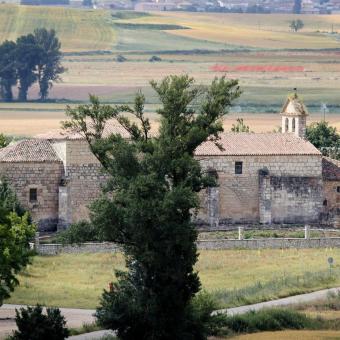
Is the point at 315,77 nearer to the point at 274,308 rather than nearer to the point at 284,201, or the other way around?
the point at 284,201

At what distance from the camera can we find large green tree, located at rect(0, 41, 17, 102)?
13688 centimetres

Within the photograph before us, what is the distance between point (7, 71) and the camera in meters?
137

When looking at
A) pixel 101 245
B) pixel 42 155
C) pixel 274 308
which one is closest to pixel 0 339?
pixel 274 308

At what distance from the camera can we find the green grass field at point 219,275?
5306cm

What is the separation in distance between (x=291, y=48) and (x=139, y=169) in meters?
151

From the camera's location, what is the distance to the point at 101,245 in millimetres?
62406

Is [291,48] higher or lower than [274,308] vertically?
higher

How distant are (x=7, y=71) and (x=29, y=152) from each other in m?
71.2

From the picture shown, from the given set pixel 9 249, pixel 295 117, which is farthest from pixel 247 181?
pixel 9 249

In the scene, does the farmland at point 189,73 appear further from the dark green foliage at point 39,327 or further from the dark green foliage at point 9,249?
the dark green foliage at point 39,327

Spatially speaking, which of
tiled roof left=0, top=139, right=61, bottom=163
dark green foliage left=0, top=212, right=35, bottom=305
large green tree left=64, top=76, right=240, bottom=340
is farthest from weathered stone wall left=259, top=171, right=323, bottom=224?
dark green foliage left=0, top=212, right=35, bottom=305

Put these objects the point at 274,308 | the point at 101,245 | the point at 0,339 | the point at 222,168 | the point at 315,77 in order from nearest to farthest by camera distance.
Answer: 1. the point at 0,339
2. the point at 274,308
3. the point at 101,245
4. the point at 222,168
5. the point at 315,77

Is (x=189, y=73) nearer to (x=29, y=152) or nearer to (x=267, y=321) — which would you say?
(x=29, y=152)

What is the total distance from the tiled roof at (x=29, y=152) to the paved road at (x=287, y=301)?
15250 millimetres
